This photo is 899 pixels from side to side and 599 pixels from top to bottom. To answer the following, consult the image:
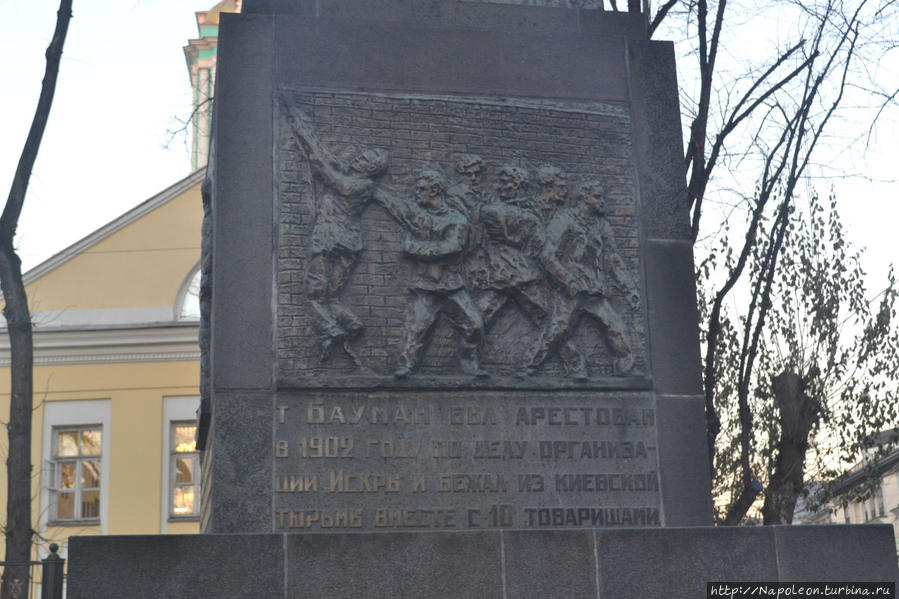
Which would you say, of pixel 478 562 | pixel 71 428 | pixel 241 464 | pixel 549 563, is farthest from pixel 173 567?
pixel 71 428

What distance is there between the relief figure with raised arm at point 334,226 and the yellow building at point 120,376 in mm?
22479

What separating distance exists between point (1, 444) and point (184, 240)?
663 centimetres

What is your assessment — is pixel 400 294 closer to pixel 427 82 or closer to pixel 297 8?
pixel 427 82

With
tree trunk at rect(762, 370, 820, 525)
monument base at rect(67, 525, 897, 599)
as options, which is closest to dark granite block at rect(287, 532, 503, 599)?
monument base at rect(67, 525, 897, 599)

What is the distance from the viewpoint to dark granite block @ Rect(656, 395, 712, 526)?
7.92m

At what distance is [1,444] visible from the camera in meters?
30.0

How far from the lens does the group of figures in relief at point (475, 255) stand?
25.5ft

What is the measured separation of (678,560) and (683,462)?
1.07 metres

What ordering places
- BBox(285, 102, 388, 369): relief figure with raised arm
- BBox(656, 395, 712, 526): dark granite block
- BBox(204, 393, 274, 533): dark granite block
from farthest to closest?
BBox(656, 395, 712, 526): dark granite block < BBox(285, 102, 388, 369): relief figure with raised arm < BBox(204, 393, 274, 533): dark granite block

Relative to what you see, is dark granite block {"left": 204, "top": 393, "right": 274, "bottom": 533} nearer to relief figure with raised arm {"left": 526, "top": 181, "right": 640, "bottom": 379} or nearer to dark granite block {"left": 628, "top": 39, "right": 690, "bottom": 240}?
relief figure with raised arm {"left": 526, "top": 181, "right": 640, "bottom": 379}

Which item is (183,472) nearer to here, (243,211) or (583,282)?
(243,211)

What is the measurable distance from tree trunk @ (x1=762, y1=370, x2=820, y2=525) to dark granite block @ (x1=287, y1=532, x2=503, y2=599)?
966 centimetres

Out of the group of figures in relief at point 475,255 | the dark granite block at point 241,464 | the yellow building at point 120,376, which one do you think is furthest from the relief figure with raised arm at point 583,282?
the yellow building at point 120,376

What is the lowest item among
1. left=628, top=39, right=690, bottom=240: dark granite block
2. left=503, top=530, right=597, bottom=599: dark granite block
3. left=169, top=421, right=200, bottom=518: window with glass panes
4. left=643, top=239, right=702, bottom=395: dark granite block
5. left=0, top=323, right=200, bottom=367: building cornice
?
left=503, top=530, right=597, bottom=599: dark granite block
